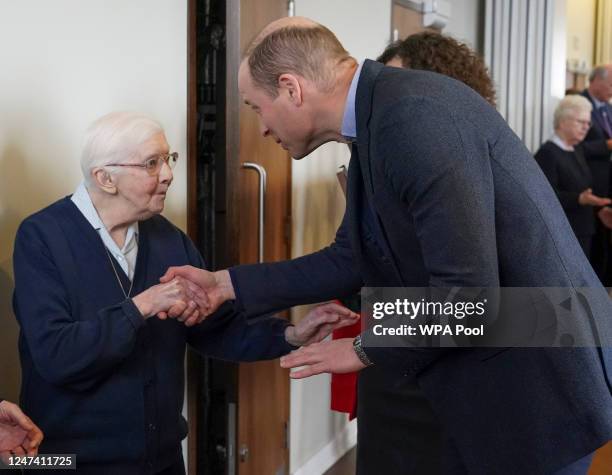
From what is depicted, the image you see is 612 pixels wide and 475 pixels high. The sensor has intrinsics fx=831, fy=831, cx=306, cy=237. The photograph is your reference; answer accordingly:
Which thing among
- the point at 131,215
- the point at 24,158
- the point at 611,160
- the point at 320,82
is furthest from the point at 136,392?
the point at 611,160

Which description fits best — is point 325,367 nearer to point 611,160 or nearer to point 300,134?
point 300,134

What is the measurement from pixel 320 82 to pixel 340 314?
0.73 m

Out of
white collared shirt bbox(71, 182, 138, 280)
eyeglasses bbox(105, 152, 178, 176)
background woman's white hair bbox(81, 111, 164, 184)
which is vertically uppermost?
background woman's white hair bbox(81, 111, 164, 184)

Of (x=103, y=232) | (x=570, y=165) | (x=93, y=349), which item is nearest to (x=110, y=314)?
(x=93, y=349)

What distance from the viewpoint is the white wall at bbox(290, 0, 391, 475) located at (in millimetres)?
3594

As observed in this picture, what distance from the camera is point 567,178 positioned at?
18.2ft

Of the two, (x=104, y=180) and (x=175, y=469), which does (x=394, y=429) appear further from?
(x=104, y=180)

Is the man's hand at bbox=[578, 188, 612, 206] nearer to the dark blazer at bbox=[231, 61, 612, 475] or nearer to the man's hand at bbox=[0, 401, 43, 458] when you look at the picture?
the dark blazer at bbox=[231, 61, 612, 475]

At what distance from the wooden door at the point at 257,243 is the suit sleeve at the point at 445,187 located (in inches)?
59.8

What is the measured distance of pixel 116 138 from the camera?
1.94 metres

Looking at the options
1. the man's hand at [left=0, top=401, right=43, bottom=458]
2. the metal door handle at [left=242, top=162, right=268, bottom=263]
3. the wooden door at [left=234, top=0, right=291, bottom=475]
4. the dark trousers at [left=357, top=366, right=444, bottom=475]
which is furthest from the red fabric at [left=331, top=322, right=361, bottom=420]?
the man's hand at [left=0, top=401, right=43, bottom=458]

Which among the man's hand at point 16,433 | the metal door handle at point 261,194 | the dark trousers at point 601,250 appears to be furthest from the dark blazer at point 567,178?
the man's hand at point 16,433

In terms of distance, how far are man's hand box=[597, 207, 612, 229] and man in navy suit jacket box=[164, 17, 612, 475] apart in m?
4.80

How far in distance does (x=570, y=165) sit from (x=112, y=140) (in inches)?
169
